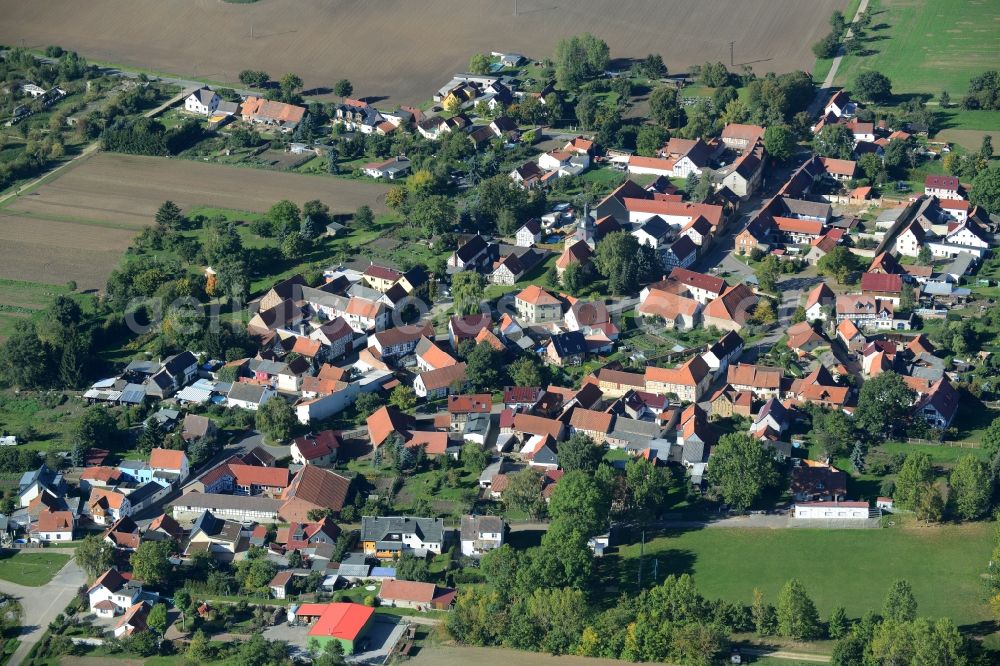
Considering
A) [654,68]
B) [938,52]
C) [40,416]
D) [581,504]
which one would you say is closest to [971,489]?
[581,504]

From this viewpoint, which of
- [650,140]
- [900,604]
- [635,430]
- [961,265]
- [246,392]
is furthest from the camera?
[650,140]

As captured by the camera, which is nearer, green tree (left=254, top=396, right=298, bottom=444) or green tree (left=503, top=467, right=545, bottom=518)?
green tree (left=503, top=467, right=545, bottom=518)

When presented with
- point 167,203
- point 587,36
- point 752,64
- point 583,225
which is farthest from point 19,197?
point 752,64

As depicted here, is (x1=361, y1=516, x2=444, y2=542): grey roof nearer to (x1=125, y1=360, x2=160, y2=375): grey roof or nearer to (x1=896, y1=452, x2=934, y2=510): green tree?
(x1=896, y1=452, x2=934, y2=510): green tree

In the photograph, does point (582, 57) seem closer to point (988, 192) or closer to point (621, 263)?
point (988, 192)

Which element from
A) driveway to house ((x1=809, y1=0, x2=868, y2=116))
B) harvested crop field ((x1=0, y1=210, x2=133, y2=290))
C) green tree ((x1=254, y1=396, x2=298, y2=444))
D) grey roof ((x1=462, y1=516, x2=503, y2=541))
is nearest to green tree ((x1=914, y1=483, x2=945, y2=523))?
grey roof ((x1=462, y1=516, x2=503, y2=541))

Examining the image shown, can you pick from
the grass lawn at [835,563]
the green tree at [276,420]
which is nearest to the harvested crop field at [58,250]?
the green tree at [276,420]
